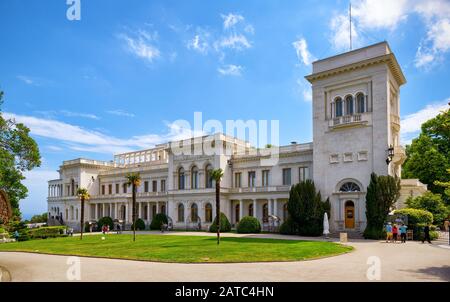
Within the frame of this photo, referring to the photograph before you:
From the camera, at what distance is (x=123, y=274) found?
53.4ft

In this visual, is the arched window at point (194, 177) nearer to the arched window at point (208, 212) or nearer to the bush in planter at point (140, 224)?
the arched window at point (208, 212)

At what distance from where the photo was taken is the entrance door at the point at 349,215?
3675cm

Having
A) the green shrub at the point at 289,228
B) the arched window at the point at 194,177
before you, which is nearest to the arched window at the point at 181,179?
the arched window at the point at 194,177

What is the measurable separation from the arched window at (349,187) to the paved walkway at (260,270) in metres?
15.2

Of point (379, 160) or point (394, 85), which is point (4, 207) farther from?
point (394, 85)

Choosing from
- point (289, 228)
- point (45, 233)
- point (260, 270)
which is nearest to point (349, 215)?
point (289, 228)

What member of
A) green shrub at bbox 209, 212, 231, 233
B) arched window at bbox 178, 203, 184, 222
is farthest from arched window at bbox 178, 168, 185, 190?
green shrub at bbox 209, 212, 231, 233

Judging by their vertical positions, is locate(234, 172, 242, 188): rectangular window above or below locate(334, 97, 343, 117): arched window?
below

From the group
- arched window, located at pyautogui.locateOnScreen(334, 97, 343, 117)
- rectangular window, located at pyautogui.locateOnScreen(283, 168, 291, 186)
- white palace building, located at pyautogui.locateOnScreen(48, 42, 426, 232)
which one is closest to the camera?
white palace building, located at pyautogui.locateOnScreen(48, 42, 426, 232)

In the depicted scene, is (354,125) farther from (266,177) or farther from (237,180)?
(237,180)

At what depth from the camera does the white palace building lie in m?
36.1

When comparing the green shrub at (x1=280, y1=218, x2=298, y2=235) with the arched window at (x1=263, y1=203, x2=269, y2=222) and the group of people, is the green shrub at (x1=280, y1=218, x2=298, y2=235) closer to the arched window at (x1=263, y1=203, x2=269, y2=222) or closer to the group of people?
the arched window at (x1=263, y1=203, x2=269, y2=222)

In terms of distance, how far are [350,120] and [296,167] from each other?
10.7 metres
